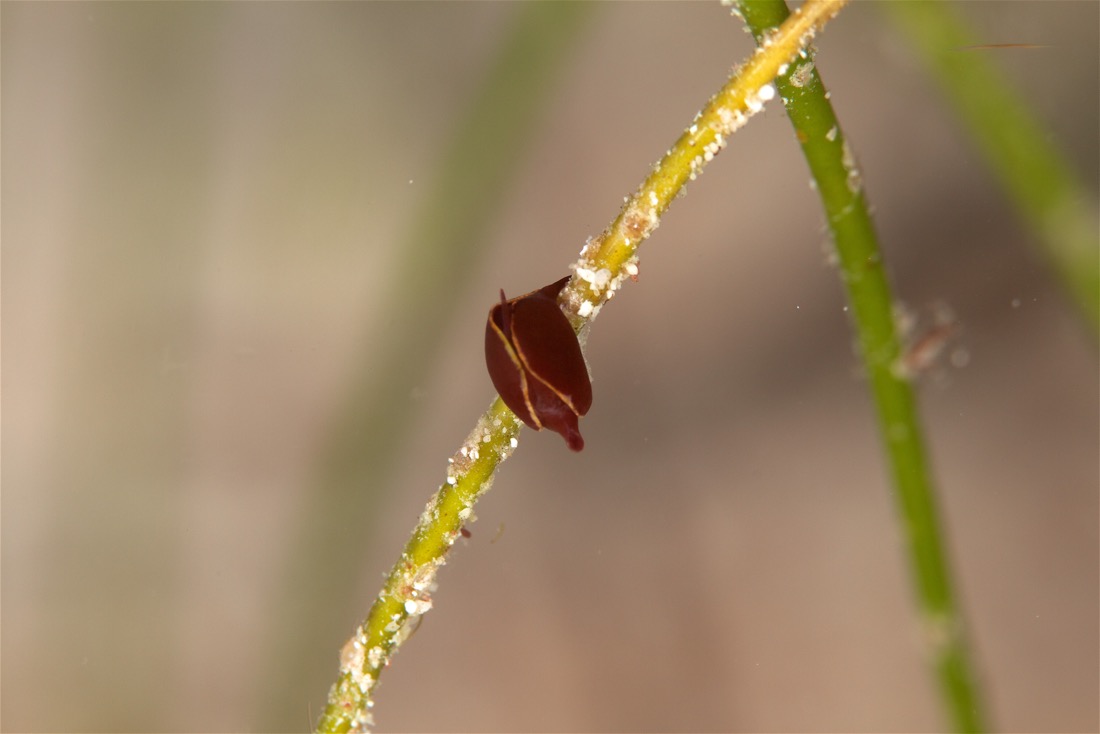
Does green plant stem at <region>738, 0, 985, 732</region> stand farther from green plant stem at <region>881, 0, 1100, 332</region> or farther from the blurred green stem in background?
the blurred green stem in background

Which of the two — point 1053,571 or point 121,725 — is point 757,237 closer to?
point 1053,571

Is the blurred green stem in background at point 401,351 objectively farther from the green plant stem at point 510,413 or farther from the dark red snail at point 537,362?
the dark red snail at point 537,362

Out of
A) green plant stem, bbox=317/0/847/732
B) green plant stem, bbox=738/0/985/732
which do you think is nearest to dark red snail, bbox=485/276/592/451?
green plant stem, bbox=317/0/847/732

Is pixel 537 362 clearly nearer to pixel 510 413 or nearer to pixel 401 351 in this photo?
pixel 510 413

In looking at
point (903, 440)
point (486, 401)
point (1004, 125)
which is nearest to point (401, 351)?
point (486, 401)

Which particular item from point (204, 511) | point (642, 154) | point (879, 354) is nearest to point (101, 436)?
point (204, 511)
